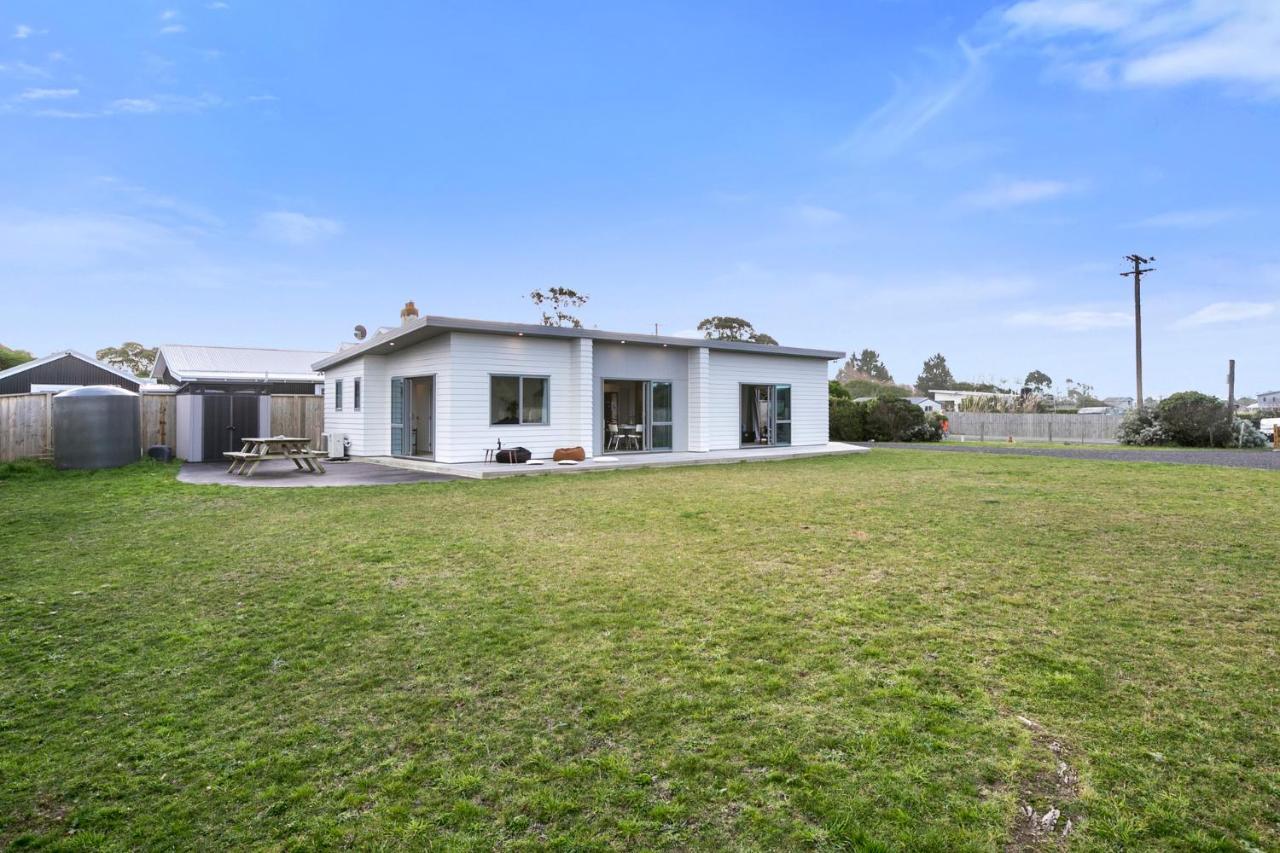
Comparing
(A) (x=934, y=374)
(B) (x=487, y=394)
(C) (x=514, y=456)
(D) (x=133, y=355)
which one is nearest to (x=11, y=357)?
(D) (x=133, y=355)

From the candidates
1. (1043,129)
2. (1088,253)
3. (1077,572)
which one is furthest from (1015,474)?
(1088,253)

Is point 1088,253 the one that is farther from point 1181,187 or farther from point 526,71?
point 526,71

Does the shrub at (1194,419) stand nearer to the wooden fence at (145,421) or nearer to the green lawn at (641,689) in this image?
the green lawn at (641,689)

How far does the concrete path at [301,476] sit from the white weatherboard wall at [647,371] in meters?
4.44

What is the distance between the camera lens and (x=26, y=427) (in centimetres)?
1239

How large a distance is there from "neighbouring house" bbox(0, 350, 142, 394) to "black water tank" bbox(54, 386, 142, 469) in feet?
48.2

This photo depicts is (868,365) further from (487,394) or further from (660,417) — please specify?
(487,394)

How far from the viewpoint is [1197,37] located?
1124cm

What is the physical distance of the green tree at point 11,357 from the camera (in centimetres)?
3378

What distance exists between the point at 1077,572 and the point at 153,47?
58.7 feet

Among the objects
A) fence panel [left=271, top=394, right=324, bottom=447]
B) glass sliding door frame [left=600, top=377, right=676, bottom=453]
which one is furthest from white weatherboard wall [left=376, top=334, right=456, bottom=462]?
glass sliding door frame [left=600, top=377, right=676, bottom=453]

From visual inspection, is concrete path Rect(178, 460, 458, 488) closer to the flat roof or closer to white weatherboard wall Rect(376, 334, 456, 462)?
white weatherboard wall Rect(376, 334, 456, 462)

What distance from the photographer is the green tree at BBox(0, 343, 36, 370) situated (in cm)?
3378

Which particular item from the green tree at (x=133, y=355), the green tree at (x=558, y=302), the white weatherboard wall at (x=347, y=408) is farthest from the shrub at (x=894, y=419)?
the green tree at (x=133, y=355)
